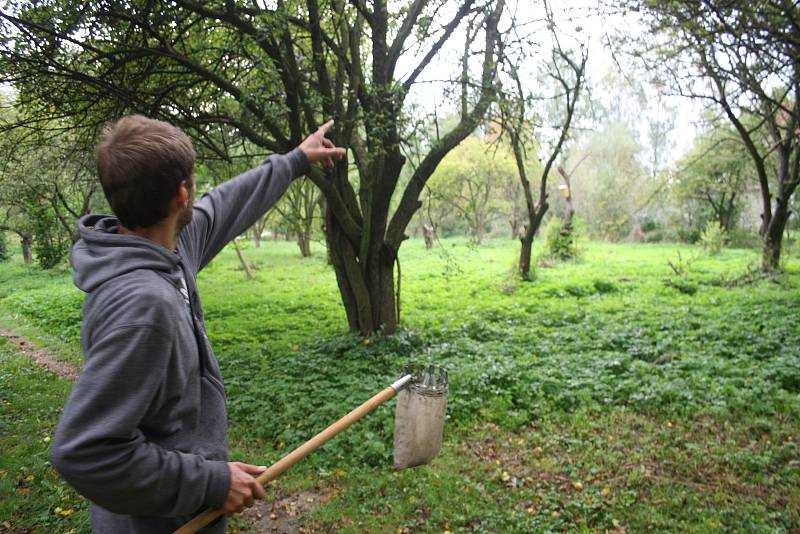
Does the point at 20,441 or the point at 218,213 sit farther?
the point at 20,441

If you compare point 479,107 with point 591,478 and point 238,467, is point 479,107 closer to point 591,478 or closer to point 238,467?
point 591,478

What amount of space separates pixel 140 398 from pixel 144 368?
0.26ft

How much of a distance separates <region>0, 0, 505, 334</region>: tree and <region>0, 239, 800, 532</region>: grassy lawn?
1814mm

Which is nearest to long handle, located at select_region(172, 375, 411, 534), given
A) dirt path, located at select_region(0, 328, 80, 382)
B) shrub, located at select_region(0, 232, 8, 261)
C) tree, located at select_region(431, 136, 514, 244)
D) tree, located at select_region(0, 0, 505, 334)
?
tree, located at select_region(0, 0, 505, 334)

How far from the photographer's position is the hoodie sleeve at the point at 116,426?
134cm

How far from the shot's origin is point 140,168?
1.53m

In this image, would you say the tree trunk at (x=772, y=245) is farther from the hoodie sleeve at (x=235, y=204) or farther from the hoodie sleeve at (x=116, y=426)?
the hoodie sleeve at (x=116, y=426)

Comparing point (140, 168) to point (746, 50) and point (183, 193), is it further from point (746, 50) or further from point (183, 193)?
point (746, 50)

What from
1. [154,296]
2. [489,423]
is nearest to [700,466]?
[489,423]

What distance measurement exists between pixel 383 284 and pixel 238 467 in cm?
634

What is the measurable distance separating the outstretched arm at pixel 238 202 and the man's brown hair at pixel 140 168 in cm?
41

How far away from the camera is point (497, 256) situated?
71.0ft

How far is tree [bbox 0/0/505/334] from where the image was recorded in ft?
18.0

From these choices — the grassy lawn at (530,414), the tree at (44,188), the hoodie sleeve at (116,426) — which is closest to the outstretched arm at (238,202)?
the hoodie sleeve at (116,426)
